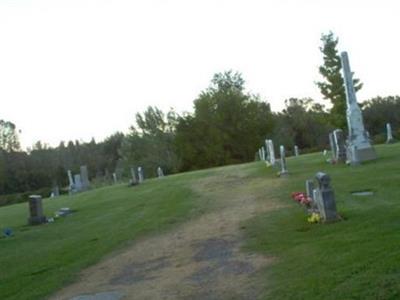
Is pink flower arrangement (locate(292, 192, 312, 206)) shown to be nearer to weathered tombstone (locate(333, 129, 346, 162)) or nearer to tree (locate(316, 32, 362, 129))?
weathered tombstone (locate(333, 129, 346, 162))

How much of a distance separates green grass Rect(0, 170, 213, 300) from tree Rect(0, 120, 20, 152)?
2303 inches

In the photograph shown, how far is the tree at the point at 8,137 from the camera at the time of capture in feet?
268

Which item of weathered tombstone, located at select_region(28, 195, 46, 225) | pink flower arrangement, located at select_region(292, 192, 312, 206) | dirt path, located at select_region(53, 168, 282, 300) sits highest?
weathered tombstone, located at select_region(28, 195, 46, 225)

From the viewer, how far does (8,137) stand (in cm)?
8275

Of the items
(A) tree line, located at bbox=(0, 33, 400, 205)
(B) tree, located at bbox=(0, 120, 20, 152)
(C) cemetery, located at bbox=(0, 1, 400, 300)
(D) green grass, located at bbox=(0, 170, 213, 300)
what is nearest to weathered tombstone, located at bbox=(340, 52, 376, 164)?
(C) cemetery, located at bbox=(0, 1, 400, 300)

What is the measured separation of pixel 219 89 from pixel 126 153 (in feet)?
50.1

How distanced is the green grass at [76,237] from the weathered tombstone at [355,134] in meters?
7.26

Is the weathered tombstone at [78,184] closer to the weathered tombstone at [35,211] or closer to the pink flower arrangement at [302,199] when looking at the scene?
the weathered tombstone at [35,211]

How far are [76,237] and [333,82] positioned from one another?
44856 millimetres

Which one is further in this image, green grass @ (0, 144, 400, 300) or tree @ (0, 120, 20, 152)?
tree @ (0, 120, 20, 152)

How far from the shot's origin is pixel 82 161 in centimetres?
8294

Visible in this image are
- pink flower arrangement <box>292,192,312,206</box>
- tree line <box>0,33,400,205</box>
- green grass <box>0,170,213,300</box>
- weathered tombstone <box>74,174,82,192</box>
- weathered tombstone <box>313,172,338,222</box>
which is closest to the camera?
green grass <box>0,170,213,300</box>

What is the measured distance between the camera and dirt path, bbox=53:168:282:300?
8.45 meters

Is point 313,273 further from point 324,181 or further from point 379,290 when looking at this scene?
point 324,181
